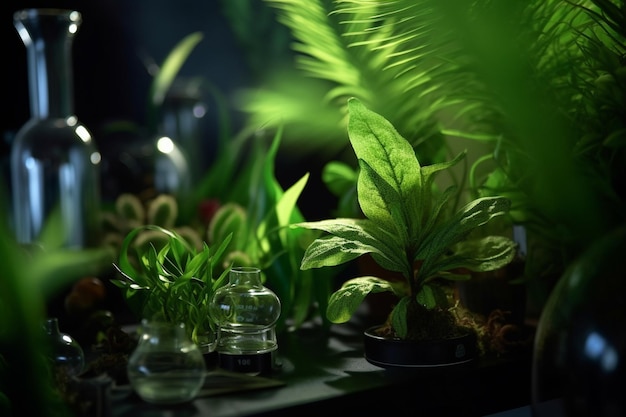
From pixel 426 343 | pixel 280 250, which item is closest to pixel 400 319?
pixel 426 343

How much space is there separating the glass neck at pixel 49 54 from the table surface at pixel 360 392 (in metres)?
0.59

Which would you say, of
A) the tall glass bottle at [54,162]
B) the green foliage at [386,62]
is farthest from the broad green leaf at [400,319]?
the tall glass bottle at [54,162]

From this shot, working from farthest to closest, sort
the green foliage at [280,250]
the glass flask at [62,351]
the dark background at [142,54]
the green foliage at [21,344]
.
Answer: the dark background at [142,54] < the green foliage at [280,250] < the glass flask at [62,351] < the green foliage at [21,344]

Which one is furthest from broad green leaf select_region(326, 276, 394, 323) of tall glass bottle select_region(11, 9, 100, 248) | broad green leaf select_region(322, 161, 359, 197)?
tall glass bottle select_region(11, 9, 100, 248)

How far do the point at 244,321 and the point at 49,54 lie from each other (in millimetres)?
615

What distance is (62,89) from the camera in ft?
4.00

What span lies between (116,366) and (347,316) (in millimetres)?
205

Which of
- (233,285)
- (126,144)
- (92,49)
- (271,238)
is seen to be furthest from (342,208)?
(92,49)

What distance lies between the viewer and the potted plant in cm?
73

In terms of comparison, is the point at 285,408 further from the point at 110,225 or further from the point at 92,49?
the point at 92,49

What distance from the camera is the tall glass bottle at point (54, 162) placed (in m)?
1.20

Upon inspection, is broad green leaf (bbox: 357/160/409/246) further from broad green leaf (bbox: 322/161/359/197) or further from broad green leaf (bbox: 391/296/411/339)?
broad green leaf (bbox: 322/161/359/197)

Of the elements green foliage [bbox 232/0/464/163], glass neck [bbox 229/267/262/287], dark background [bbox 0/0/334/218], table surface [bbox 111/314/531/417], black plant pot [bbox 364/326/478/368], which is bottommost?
table surface [bbox 111/314/531/417]

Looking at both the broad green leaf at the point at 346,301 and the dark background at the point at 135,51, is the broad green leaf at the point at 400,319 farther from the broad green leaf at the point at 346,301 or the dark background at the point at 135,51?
the dark background at the point at 135,51
